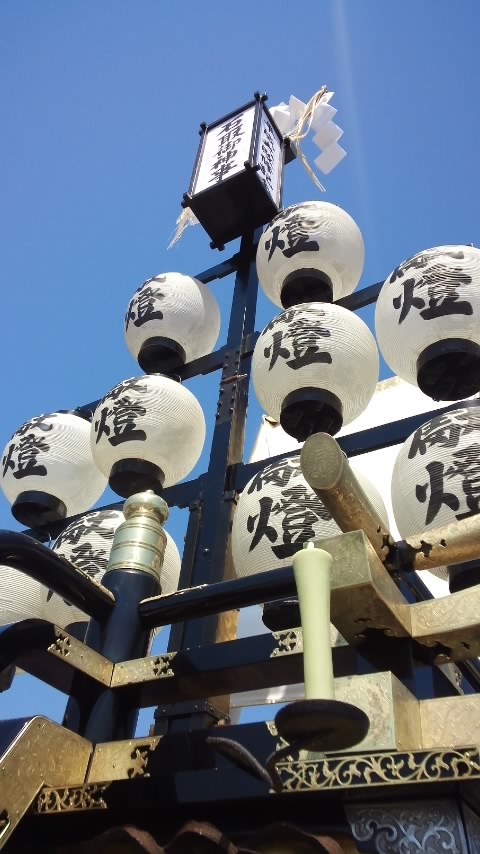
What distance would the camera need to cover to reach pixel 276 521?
1.84 meters

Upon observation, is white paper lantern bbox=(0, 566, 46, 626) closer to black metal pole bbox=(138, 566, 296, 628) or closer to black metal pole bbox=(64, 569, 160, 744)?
black metal pole bbox=(64, 569, 160, 744)

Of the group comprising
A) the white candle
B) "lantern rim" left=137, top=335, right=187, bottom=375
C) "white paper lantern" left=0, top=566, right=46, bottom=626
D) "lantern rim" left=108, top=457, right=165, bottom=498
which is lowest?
the white candle

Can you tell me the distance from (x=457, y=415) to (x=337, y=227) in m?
1.24

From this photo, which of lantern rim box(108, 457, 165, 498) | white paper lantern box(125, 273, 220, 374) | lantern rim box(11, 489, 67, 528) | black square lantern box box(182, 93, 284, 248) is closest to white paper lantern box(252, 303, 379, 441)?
lantern rim box(108, 457, 165, 498)

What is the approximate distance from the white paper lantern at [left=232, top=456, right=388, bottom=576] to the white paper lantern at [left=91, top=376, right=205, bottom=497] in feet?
1.75

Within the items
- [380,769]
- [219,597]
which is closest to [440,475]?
[219,597]

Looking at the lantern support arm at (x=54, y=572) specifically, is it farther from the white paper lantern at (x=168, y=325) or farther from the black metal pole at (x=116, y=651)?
the white paper lantern at (x=168, y=325)

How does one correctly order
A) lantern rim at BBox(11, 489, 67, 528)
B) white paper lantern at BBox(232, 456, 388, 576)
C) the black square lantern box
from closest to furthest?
white paper lantern at BBox(232, 456, 388, 576) < lantern rim at BBox(11, 489, 67, 528) < the black square lantern box

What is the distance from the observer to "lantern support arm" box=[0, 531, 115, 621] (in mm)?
1191

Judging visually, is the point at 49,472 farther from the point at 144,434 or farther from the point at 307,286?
the point at 307,286

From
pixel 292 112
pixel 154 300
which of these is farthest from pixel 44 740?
pixel 292 112

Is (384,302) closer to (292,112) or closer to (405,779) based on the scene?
(405,779)

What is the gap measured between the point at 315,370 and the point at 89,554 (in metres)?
0.93

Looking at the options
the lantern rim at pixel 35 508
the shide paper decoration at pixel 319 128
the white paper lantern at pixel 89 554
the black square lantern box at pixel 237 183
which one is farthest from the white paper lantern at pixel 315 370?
the shide paper decoration at pixel 319 128
